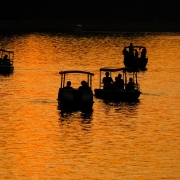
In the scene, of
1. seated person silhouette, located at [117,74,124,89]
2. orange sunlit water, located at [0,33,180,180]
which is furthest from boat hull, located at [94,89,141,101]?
orange sunlit water, located at [0,33,180,180]

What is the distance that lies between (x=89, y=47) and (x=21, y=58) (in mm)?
30395

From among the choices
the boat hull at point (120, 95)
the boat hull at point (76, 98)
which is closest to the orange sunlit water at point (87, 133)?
the boat hull at point (120, 95)

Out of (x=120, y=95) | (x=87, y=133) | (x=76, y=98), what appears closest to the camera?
(x=87, y=133)

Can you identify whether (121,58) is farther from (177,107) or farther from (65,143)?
(65,143)

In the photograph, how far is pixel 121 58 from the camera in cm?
14138

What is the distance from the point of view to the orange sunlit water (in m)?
54.8

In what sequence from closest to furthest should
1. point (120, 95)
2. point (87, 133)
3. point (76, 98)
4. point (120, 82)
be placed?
point (87, 133), point (76, 98), point (120, 95), point (120, 82)

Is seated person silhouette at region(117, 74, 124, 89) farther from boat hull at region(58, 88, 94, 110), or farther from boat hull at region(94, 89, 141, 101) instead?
boat hull at region(58, 88, 94, 110)

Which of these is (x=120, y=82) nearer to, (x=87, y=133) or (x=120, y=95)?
(x=120, y=95)

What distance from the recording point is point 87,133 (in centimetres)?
6681

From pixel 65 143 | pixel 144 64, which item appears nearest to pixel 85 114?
pixel 65 143

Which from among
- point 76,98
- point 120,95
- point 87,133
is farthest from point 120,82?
point 87,133

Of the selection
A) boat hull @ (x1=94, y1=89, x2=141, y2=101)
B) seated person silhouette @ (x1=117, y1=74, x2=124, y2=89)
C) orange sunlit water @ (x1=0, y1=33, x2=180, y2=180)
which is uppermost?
seated person silhouette @ (x1=117, y1=74, x2=124, y2=89)

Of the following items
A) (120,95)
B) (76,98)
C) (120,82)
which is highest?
(120,82)
